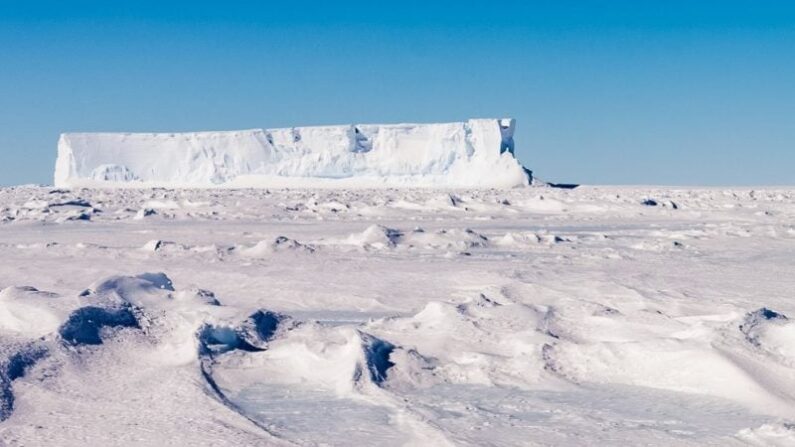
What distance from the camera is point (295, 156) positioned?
4634 cm

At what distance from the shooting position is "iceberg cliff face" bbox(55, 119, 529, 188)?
147 ft

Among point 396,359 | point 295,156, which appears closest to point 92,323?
point 396,359

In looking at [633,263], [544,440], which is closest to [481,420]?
[544,440]

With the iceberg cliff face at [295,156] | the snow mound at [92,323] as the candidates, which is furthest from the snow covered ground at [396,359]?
the iceberg cliff face at [295,156]

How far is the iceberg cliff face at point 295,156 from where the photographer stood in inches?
1766

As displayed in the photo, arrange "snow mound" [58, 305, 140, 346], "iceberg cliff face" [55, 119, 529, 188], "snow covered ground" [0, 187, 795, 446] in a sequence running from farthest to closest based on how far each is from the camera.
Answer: "iceberg cliff face" [55, 119, 529, 188], "snow mound" [58, 305, 140, 346], "snow covered ground" [0, 187, 795, 446]

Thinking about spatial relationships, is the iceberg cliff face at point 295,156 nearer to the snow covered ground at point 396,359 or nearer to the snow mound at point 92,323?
the snow covered ground at point 396,359

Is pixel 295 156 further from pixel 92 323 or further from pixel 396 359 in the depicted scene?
pixel 396 359

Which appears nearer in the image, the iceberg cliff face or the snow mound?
the snow mound

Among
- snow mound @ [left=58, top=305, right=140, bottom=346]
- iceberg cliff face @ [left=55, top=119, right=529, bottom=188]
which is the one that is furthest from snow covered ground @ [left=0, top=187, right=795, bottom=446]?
iceberg cliff face @ [left=55, top=119, right=529, bottom=188]

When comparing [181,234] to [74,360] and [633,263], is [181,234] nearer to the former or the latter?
[633,263]

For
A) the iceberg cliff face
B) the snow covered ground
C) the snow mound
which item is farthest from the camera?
the iceberg cliff face

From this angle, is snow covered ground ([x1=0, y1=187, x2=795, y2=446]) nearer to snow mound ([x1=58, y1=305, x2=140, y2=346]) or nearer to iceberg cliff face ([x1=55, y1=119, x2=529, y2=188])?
snow mound ([x1=58, y1=305, x2=140, y2=346])

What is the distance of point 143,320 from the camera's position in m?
4.86
